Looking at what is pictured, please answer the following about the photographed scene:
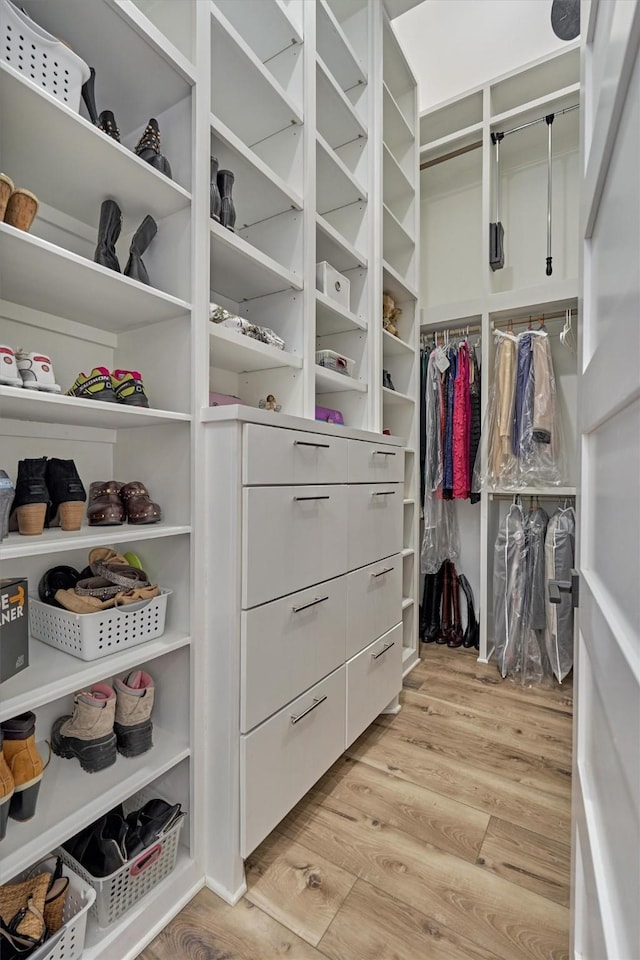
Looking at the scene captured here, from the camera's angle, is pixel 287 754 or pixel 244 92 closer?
pixel 287 754

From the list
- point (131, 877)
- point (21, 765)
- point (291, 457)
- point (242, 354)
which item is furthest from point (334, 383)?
point (131, 877)

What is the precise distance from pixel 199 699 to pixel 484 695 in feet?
4.98

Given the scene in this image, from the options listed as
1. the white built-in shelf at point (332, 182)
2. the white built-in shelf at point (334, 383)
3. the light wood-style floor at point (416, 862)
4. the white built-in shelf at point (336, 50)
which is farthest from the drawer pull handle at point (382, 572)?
the white built-in shelf at point (336, 50)

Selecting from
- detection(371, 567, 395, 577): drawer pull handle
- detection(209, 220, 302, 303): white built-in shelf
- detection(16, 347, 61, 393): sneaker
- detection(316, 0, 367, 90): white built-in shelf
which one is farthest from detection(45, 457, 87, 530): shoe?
detection(316, 0, 367, 90): white built-in shelf

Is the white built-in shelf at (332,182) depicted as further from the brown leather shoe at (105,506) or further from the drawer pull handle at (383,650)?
the drawer pull handle at (383,650)

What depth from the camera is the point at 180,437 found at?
116cm

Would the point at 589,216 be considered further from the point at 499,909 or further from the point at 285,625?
the point at 499,909

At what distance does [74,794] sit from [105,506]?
0.63 m

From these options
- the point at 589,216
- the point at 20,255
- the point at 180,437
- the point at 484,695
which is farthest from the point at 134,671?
the point at 484,695

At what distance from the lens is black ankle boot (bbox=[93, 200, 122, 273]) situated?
104 centimetres

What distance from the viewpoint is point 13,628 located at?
89 centimetres

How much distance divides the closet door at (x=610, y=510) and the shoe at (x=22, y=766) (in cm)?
97

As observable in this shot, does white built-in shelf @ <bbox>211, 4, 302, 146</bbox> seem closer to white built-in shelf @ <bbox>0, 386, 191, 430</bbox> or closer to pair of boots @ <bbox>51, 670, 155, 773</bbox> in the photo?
white built-in shelf @ <bbox>0, 386, 191, 430</bbox>

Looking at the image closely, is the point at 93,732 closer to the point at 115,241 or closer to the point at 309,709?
the point at 309,709
